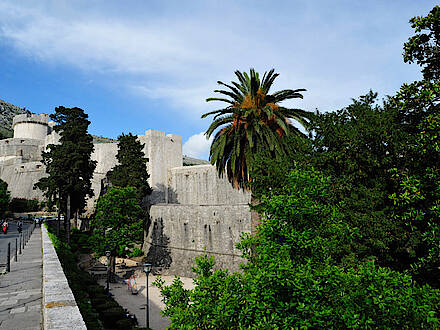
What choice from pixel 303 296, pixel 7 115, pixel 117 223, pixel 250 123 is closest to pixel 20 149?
pixel 117 223

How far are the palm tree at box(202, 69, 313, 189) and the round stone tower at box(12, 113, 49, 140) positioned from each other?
75.3 metres

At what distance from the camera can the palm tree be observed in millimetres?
14688

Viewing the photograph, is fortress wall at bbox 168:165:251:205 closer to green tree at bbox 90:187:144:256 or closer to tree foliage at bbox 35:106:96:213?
green tree at bbox 90:187:144:256

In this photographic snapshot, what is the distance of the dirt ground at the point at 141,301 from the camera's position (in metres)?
19.0

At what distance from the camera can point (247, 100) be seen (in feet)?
50.3

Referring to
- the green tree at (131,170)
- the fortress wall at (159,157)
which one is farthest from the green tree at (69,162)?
the fortress wall at (159,157)

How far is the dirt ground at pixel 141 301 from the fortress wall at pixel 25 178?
134ft

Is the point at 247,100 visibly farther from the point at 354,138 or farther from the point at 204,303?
the point at 204,303

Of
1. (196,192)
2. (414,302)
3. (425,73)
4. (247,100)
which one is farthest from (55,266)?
(196,192)

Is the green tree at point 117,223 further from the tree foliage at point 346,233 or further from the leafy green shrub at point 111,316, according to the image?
the tree foliage at point 346,233

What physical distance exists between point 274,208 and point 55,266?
19.5ft

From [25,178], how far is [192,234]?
1968 inches

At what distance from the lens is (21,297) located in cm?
696

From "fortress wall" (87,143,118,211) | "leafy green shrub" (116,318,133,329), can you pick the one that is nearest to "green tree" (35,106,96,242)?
"leafy green shrub" (116,318,133,329)
